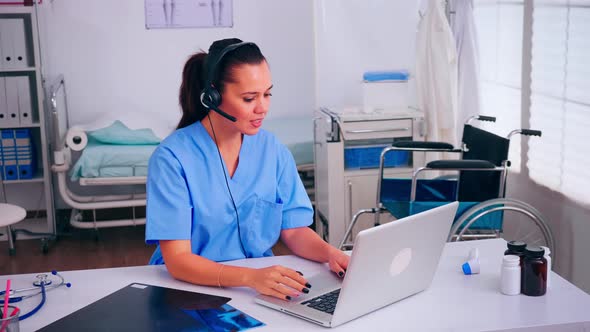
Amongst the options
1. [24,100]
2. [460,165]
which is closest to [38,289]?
[460,165]

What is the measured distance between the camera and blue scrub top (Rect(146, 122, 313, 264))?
6.17ft

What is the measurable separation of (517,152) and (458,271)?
200cm

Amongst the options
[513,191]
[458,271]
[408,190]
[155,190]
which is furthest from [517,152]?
[155,190]

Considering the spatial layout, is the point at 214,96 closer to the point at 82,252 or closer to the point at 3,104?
the point at 82,252

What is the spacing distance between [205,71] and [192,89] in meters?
0.10

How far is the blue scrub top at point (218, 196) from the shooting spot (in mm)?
1881

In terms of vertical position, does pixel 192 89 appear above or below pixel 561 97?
above

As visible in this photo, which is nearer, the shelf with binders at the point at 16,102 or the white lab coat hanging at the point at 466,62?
the white lab coat hanging at the point at 466,62

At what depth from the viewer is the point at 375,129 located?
382cm

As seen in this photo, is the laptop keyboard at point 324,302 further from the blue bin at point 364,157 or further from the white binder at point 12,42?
the white binder at point 12,42

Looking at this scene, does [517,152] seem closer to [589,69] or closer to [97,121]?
[589,69]

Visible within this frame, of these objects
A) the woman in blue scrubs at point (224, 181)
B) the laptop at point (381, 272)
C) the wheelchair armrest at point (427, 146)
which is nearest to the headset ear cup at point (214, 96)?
the woman in blue scrubs at point (224, 181)

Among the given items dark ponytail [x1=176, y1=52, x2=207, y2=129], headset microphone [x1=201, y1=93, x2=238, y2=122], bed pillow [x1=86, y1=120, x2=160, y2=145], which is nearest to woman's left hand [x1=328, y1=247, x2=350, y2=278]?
headset microphone [x1=201, y1=93, x2=238, y2=122]

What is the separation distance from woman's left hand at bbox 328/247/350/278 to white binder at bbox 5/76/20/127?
10.1 feet
